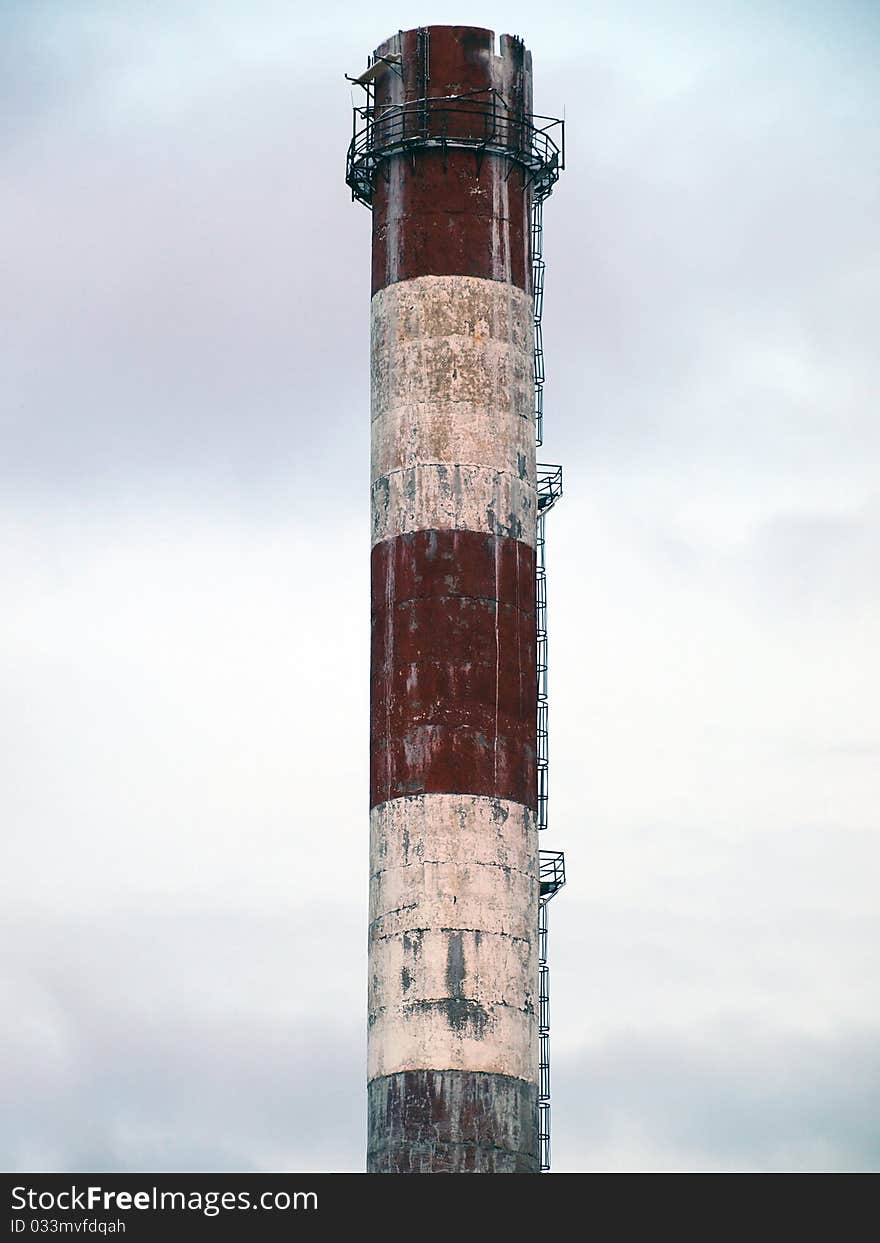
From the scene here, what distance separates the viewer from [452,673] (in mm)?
91000

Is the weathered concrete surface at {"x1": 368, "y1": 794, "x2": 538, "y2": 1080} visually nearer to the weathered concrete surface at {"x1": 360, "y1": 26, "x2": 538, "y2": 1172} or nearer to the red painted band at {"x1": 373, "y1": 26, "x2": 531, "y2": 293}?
the weathered concrete surface at {"x1": 360, "y1": 26, "x2": 538, "y2": 1172}

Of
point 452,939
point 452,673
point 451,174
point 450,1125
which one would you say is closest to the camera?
point 450,1125

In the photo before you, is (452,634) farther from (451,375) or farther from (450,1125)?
(450,1125)

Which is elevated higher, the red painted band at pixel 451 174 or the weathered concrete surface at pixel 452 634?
the red painted band at pixel 451 174

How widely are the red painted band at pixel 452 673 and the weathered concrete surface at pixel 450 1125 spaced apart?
7422mm

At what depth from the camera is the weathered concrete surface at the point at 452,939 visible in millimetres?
88375

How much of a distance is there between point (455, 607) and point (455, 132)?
42.5 feet

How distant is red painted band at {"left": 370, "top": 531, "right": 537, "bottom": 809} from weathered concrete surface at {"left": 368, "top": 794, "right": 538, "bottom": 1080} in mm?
848

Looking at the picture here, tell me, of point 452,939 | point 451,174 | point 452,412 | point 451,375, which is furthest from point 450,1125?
point 451,174

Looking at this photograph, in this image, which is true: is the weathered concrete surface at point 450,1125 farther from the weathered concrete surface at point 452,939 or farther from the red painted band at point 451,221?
the red painted band at point 451,221

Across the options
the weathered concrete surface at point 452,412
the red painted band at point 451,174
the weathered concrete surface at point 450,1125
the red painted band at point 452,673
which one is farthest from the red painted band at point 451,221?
the weathered concrete surface at point 450,1125

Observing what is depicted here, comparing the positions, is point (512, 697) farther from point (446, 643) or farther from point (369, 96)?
point (369, 96)
